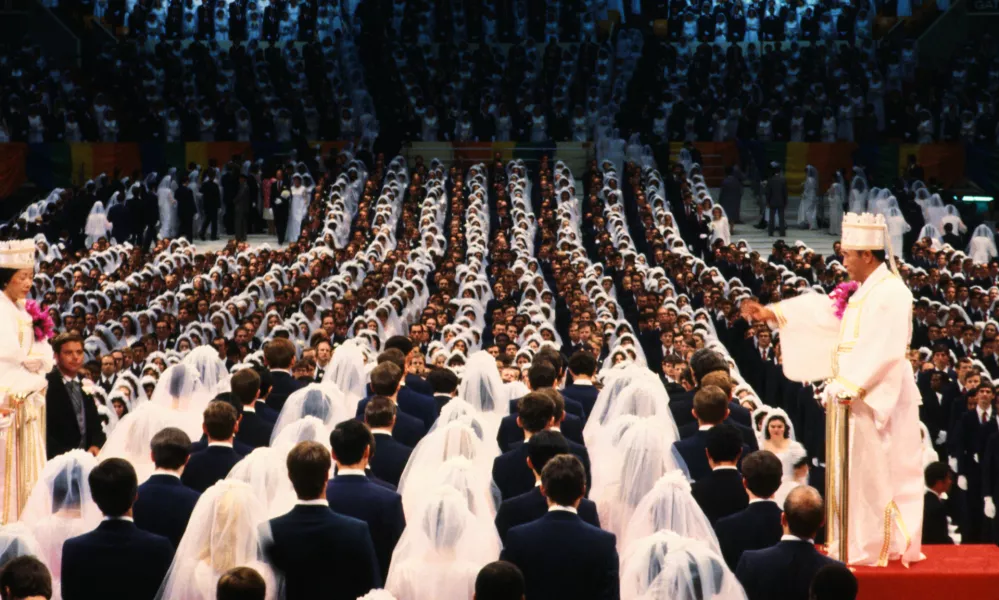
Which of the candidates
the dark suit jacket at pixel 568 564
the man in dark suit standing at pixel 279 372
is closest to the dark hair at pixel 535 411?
the dark suit jacket at pixel 568 564

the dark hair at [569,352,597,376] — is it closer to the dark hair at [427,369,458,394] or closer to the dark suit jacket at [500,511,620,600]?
the dark hair at [427,369,458,394]

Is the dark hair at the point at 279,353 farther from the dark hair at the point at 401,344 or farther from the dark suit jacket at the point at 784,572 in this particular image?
the dark suit jacket at the point at 784,572

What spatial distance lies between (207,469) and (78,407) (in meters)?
1.69

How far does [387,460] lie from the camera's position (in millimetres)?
7324

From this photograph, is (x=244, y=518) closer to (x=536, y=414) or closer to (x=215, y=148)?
(x=536, y=414)

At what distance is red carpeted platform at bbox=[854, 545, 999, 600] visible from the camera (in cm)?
604

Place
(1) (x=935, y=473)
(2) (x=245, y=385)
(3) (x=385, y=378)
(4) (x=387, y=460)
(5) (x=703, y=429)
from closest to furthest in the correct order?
(4) (x=387, y=460) < (5) (x=703, y=429) < (3) (x=385, y=378) < (2) (x=245, y=385) < (1) (x=935, y=473)

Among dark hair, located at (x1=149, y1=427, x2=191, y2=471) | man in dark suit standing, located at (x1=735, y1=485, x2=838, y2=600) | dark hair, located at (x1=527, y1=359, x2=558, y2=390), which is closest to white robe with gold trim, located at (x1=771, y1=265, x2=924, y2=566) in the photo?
man in dark suit standing, located at (x1=735, y1=485, x2=838, y2=600)

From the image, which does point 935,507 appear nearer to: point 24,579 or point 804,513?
point 804,513

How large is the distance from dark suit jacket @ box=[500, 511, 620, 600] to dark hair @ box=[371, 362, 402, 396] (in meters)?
2.50

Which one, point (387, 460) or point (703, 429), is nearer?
point (387, 460)

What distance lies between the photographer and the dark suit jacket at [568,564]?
220 inches

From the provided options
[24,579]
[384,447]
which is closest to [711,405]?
[384,447]

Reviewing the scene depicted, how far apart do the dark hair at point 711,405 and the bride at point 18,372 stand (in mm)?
3201
